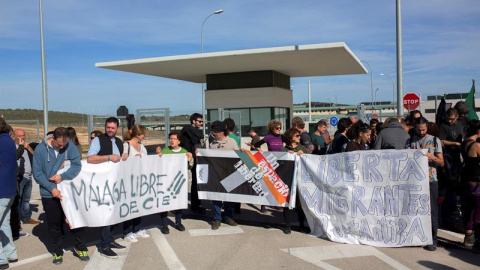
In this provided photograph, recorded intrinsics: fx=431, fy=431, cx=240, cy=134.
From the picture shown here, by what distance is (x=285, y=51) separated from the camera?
18.0 metres

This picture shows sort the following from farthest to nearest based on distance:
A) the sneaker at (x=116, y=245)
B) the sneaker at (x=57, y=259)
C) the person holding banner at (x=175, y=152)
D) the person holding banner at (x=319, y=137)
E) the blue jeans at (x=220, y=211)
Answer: the person holding banner at (x=319, y=137)
the blue jeans at (x=220, y=211)
the person holding banner at (x=175, y=152)
the sneaker at (x=116, y=245)
the sneaker at (x=57, y=259)

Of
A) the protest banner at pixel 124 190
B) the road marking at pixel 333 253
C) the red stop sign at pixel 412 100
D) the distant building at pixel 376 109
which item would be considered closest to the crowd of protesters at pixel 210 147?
the protest banner at pixel 124 190

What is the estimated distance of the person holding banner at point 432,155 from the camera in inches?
241

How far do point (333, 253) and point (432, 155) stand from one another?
2007mm

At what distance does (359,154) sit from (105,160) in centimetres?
372

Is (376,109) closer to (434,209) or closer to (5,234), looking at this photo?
(434,209)

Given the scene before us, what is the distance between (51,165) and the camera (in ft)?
18.5

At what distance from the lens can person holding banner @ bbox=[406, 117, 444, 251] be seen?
612cm

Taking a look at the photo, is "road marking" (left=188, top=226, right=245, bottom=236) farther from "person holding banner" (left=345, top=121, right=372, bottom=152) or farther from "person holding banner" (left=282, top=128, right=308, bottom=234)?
"person holding banner" (left=345, top=121, right=372, bottom=152)

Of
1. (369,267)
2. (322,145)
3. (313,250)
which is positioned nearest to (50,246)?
(313,250)

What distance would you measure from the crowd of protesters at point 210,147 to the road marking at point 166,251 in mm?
178

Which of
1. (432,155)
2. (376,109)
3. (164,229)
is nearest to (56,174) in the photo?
(164,229)

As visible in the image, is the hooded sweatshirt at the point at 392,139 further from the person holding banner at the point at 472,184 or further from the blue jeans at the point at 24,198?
the blue jeans at the point at 24,198

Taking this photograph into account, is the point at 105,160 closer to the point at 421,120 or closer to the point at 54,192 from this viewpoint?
the point at 54,192
